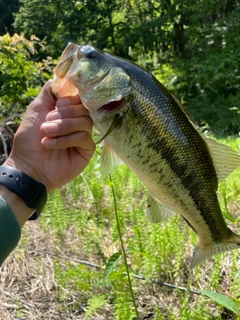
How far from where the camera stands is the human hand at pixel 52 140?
132 cm

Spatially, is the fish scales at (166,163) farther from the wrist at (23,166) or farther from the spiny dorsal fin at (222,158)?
the wrist at (23,166)

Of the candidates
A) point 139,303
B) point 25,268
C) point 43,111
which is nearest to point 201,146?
point 43,111

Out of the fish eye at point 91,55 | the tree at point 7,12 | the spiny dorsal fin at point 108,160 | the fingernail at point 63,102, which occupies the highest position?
the fish eye at point 91,55

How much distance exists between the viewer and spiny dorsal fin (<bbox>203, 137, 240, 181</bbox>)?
136cm

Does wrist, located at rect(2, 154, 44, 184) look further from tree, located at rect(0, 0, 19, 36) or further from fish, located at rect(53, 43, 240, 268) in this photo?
tree, located at rect(0, 0, 19, 36)

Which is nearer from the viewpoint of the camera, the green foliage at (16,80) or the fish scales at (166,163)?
the fish scales at (166,163)

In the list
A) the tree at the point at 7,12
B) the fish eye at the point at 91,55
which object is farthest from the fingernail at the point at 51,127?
the tree at the point at 7,12

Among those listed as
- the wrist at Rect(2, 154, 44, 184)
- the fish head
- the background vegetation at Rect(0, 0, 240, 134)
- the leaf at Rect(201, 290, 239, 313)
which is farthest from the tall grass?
the background vegetation at Rect(0, 0, 240, 134)

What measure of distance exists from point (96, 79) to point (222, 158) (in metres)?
0.51

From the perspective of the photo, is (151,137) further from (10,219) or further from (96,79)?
(10,219)

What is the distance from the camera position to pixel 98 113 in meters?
1.27

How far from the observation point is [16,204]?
1.40 meters

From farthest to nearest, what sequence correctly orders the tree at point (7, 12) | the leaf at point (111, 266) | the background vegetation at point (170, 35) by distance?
the tree at point (7, 12) < the background vegetation at point (170, 35) < the leaf at point (111, 266)

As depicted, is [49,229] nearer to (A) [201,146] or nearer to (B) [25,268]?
(B) [25,268]
